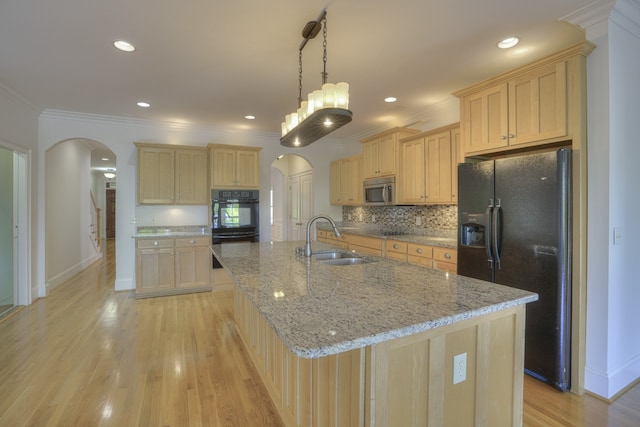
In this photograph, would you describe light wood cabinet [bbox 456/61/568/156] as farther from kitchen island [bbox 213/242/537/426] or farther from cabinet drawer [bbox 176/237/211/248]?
cabinet drawer [bbox 176/237/211/248]

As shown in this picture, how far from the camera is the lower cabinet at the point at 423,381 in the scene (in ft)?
3.50

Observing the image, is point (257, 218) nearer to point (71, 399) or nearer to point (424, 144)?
point (424, 144)

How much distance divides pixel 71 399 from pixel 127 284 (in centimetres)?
292

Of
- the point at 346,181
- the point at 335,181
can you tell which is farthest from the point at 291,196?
the point at 346,181

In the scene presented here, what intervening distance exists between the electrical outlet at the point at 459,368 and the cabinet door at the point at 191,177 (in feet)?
14.3

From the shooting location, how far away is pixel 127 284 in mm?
4711

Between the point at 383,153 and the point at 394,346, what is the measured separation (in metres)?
3.72

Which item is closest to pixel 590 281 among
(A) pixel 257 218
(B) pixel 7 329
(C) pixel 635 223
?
(C) pixel 635 223

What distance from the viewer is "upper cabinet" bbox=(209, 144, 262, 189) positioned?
4738mm

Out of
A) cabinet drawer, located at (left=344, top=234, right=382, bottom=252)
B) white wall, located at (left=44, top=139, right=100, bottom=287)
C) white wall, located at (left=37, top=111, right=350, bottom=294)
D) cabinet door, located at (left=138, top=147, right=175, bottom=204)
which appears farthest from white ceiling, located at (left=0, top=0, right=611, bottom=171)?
cabinet drawer, located at (left=344, top=234, right=382, bottom=252)

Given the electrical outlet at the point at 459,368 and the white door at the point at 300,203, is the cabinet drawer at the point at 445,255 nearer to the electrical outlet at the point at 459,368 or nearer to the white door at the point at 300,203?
the electrical outlet at the point at 459,368

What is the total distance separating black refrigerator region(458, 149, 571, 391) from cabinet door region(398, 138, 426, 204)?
4.06 ft

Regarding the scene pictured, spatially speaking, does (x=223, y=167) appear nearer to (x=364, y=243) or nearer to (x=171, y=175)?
(x=171, y=175)

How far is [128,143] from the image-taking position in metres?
4.68
